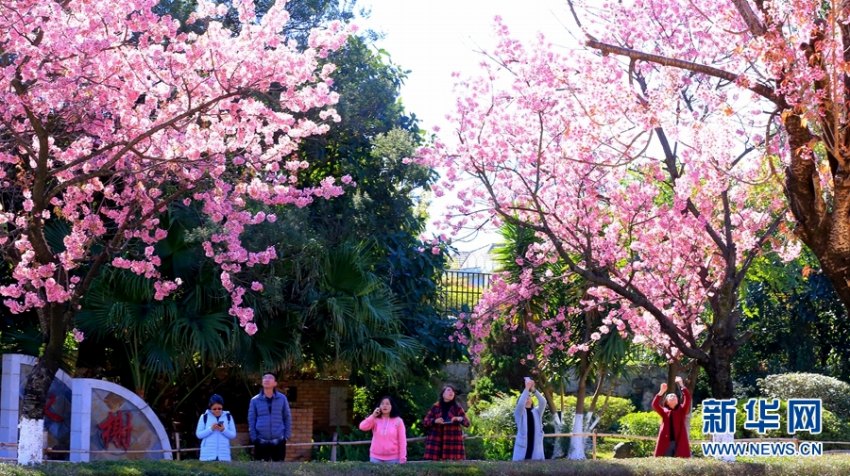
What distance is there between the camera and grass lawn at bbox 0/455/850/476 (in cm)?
766

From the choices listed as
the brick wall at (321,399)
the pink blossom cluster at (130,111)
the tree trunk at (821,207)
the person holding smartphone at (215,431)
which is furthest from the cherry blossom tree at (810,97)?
the brick wall at (321,399)

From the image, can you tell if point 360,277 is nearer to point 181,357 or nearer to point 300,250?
point 300,250

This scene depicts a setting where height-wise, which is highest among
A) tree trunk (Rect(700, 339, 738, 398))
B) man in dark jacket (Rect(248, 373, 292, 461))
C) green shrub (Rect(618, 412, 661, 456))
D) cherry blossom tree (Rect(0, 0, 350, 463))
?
cherry blossom tree (Rect(0, 0, 350, 463))

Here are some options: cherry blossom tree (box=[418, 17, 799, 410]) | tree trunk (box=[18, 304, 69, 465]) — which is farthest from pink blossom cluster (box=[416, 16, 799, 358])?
tree trunk (box=[18, 304, 69, 465])

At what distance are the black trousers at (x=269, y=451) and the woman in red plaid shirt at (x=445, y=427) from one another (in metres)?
1.40

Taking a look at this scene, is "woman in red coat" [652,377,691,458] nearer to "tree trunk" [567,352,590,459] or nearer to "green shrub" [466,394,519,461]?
"tree trunk" [567,352,590,459]

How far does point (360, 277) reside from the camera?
13.6 metres

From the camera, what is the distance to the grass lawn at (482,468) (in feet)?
25.1

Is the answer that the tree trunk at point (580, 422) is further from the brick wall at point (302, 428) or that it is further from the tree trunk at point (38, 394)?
the tree trunk at point (38, 394)

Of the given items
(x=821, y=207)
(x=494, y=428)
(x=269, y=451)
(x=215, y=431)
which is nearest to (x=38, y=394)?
(x=215, y=431)

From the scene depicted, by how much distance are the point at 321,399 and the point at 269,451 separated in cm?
644

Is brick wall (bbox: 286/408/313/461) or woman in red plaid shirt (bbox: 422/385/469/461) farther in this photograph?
brick wall (bbox: 286/408/313/461)

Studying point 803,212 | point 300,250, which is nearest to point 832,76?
point 803,212

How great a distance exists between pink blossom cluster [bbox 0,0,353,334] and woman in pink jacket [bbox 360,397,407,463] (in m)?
1.43
